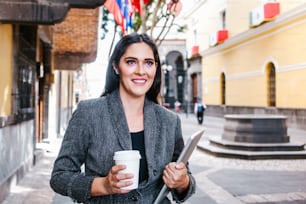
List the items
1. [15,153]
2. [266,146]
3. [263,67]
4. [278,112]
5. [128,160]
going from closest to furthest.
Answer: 1. [128,160]
2. [15,153]
3. [266,146]
4. [278,112]
5. [263,67]

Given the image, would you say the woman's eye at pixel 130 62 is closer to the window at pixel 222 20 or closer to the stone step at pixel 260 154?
the stone step at pixel 260 154

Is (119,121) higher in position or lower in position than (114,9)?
lower

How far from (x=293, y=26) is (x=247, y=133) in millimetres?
9432

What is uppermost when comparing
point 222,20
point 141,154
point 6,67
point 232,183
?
point 222,20

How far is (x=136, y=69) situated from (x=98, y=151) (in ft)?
1.28

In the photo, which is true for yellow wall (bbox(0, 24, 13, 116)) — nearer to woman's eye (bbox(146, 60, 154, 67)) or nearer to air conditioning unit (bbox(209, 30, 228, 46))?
woman's eye (bbox(146, 60, 154, 67))

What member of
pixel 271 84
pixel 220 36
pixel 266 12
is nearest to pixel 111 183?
pixel 266 12

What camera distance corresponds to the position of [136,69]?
1783 millimetres

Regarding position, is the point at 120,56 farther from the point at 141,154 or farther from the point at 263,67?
the point at 263,67

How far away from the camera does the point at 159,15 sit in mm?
16641

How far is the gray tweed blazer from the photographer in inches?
65.7

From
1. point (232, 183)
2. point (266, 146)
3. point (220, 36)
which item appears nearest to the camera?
point (232, 183)

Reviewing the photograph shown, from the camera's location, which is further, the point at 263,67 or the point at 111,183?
the point at 263,67

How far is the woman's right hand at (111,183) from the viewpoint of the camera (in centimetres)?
149
